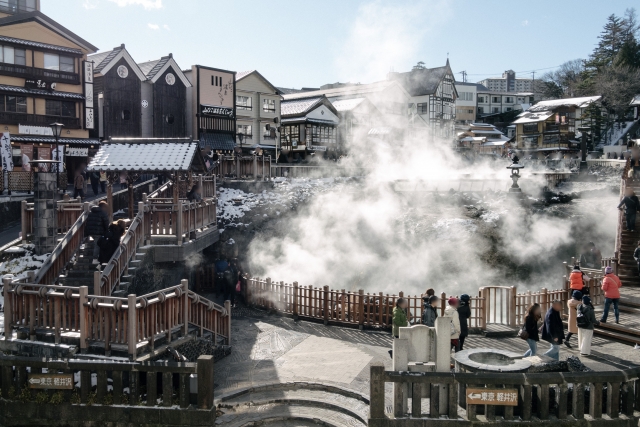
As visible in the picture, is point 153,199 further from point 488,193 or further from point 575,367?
point 488,193

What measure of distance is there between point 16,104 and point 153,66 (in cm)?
1253

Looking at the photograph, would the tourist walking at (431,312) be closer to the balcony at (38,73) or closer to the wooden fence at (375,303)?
the wooden fence at (375,303)

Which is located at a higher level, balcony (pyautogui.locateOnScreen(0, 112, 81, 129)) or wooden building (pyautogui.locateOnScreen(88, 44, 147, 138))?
wooden building (pyautogui.locateOnScreen(88, 44, 147, 138))

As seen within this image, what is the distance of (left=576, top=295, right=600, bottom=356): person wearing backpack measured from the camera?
1076cm

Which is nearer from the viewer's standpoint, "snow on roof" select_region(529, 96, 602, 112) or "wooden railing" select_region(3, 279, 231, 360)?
"wooden railing" select_region(3, 279, 231, 360)

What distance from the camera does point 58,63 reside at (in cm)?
3438

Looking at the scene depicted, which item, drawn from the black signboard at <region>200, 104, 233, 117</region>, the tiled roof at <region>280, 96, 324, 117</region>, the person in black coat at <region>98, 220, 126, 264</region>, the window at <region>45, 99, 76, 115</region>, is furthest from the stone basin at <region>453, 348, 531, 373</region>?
the tiled roof at <region>280, 96, 324, 117</region>

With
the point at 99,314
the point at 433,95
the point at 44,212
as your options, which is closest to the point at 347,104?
the point at 433,95

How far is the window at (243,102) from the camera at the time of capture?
46.7 metres

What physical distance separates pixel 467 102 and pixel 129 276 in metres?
74.3

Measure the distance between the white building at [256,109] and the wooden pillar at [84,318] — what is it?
3792 cm

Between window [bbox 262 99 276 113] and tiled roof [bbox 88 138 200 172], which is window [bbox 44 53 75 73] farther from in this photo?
tiled roof [bbox 88 138 200 172]

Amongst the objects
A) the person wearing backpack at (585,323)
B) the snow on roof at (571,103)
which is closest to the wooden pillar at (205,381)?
the person wearing backpack at (585,323)

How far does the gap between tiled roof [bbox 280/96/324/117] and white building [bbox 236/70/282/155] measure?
1842 mm
